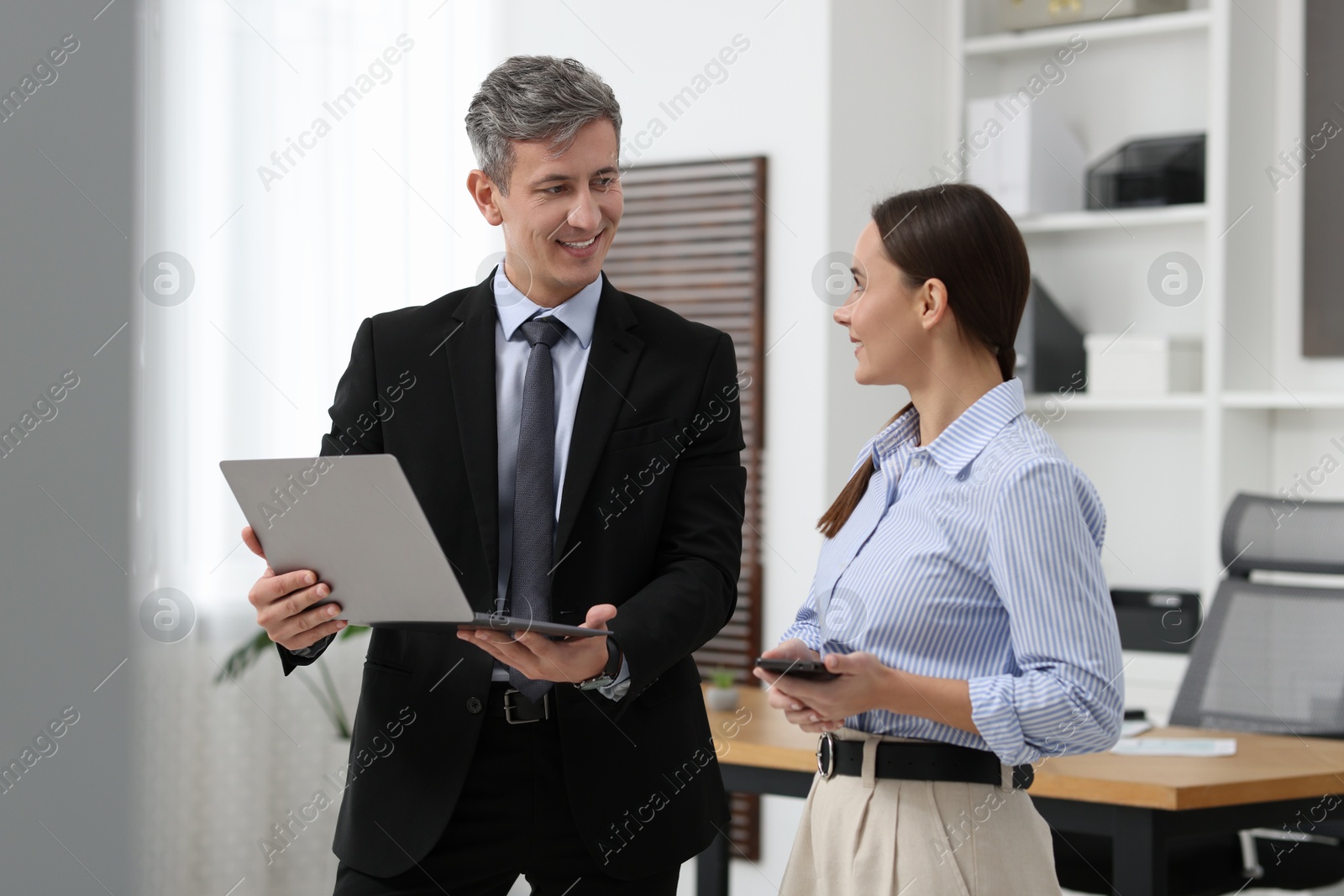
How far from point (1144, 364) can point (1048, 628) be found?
305 cm

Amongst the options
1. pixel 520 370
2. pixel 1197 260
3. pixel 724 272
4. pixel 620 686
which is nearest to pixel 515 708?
pixel 620 686

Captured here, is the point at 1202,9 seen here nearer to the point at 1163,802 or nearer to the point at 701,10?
the point at 701,10

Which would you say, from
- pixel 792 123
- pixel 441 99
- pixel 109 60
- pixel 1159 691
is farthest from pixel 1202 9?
pixel 109 60

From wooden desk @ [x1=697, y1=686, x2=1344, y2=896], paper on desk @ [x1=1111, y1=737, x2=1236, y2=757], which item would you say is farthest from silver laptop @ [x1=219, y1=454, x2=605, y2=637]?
paper on desk @ [x1=1111, y1=737, x2=1236, y2=757]

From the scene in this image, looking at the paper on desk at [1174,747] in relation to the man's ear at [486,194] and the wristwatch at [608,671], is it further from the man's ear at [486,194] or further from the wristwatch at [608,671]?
the man's ear at [486,194]

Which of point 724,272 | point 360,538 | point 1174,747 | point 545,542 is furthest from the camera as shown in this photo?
point 724,272

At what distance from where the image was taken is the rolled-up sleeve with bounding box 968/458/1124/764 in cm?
139

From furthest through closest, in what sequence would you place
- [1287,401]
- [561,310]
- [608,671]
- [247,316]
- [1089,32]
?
[1089,32] → [1287,401] → [247,316] → [561,310] → [608,671]

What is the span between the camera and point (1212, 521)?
4082 millimetres

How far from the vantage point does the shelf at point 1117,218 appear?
4160 mm

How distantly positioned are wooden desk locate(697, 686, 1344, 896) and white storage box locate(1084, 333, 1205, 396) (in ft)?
5.28

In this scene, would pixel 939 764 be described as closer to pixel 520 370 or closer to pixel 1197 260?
pixel 520 370

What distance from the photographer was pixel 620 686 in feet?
4.89

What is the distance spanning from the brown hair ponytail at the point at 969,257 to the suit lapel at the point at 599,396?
0.34 meters
